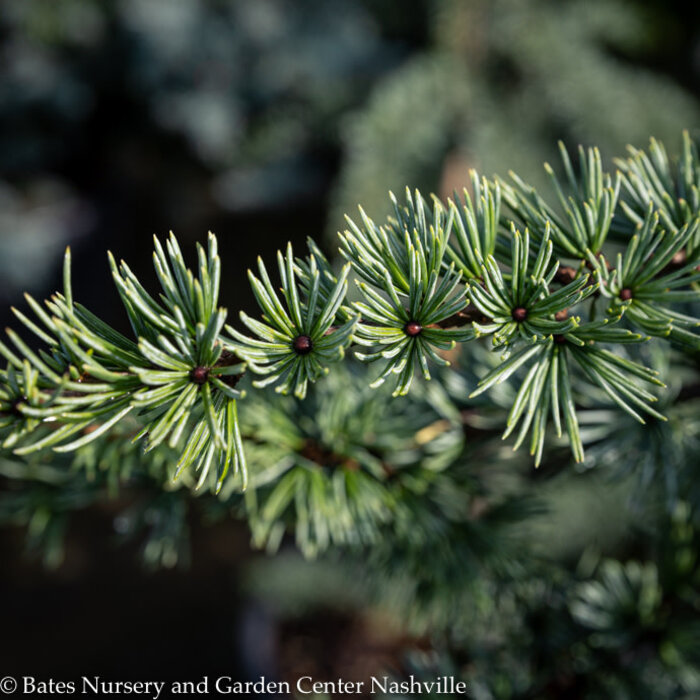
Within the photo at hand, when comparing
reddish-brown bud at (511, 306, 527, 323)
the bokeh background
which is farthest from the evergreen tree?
the bokeh background

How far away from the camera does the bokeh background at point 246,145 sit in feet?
2.42

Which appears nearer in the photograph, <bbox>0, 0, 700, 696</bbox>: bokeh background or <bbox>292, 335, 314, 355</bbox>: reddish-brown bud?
<bbox>292, 335, 314, 355</bbox>: reddish-brown bud

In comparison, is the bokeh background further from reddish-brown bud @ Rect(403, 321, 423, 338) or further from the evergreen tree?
reddish-brown bud @ Rect(403, 321, 423, 338)

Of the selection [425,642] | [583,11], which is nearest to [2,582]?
[425,642]

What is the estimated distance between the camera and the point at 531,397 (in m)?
0.20

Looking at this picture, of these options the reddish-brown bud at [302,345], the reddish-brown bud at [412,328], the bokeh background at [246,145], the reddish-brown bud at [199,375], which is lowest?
the reddish-brown bud at [199,375]

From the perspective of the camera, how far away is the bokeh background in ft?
2.42

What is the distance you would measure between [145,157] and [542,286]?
154cm

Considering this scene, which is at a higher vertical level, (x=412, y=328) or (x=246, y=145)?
(x=246, y=145)

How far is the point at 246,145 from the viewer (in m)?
0.92

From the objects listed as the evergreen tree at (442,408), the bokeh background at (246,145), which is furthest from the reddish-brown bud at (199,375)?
the bokeh background at (246,145)

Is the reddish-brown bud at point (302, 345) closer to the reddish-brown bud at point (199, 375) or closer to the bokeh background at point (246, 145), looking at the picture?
the reddish-brown bud at point (199, 375)

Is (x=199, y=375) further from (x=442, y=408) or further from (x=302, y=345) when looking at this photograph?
(x=442, y=408)

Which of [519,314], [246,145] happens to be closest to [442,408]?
[519,314]
